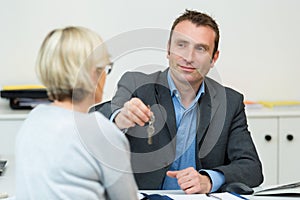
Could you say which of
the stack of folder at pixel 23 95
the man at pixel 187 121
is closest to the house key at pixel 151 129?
the man at pixel 187 121

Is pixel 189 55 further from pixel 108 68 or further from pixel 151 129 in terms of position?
pixel 108 68

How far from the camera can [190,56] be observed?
1354mm

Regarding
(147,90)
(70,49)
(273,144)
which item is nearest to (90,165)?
(70,49)

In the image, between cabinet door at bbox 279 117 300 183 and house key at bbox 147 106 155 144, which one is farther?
cabinet door at bbox 279 117 300 183

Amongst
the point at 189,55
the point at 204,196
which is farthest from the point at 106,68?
the point at 204,196

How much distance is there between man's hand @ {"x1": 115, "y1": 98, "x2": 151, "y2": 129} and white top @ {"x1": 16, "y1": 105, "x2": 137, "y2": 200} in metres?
0.23

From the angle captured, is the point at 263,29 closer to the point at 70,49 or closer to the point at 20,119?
the point at 20,119

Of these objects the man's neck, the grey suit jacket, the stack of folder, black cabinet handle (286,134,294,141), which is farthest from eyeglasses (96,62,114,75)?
black cabinet handle (286,134,294,141)

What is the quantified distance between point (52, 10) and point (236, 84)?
3.69 feet

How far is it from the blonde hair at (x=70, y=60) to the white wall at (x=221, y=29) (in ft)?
6.55

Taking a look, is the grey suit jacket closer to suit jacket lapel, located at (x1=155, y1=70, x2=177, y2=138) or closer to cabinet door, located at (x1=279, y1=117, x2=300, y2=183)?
suit jacket lapel, located at (x1=155, y1=70, x2=177, y2=138)

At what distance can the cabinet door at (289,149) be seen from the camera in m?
2.81

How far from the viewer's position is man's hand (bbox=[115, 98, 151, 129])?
1.11 meters

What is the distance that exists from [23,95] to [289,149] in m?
1.44
